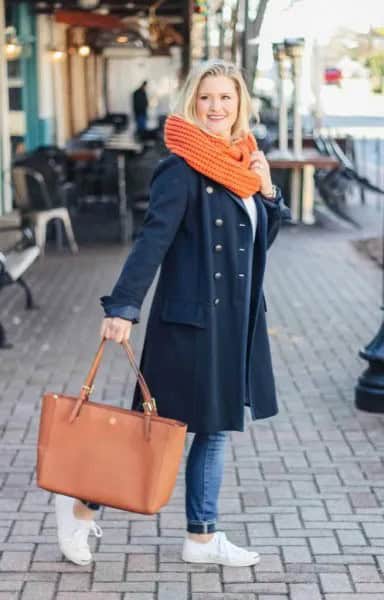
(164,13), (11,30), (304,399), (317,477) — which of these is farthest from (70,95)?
(317,477)

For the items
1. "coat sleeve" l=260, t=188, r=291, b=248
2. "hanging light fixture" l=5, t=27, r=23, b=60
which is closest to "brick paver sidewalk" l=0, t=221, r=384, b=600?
"coat sleeve" l=260, t=188, r=291, b=248

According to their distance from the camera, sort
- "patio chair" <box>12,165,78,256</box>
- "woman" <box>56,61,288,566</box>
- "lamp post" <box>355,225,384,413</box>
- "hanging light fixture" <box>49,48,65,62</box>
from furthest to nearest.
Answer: "hanging light fixture" <box>49,48,65,62</box>, "patio chair" <box>12,165,78,256</box>, "lamp post" <box>355,225,384,413</box>, "woman" <box>56,61,288,566</box>

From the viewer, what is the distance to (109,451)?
3732 mm

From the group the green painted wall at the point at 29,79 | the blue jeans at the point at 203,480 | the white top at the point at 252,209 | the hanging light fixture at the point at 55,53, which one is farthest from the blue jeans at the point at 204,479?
the hanging light fixture at the point at 55,53

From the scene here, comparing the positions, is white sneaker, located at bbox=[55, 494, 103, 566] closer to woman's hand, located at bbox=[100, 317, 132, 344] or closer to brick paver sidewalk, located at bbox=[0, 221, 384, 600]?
brick paver sidewalk, located at bbox=[0, 221, 384, 600]

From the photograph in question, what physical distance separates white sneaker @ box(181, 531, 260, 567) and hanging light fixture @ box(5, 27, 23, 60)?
10636 millimetres

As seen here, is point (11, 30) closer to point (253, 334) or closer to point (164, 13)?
point (164, 13)

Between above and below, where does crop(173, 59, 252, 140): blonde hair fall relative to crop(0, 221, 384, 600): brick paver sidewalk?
above

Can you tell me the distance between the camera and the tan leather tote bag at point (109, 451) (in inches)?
146

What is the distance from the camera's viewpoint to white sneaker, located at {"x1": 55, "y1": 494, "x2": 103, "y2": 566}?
13.4 feet

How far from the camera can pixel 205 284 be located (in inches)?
153

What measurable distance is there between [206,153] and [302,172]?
434 inches

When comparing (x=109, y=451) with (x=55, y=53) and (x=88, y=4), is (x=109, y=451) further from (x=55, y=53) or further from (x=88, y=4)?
(x=55, y=53)

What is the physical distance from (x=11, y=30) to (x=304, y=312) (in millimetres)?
7603
